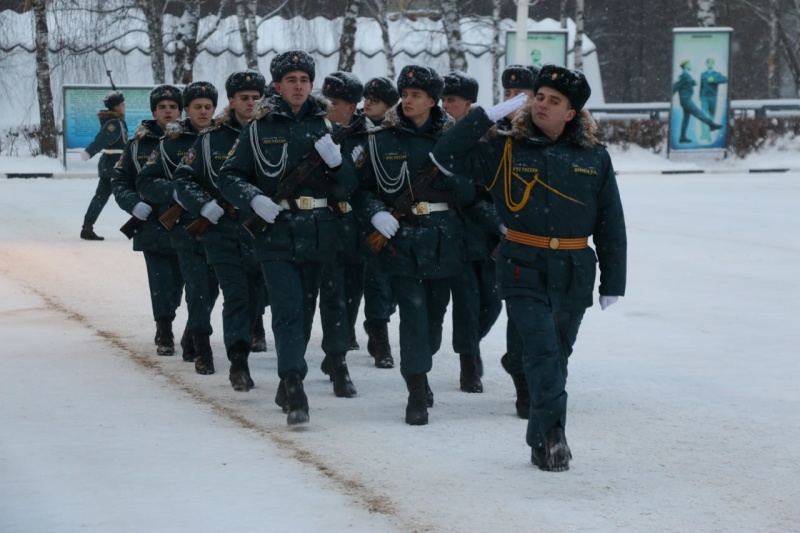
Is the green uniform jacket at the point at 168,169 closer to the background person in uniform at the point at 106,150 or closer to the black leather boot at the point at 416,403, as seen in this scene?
the black leather boot at the point at 416,403

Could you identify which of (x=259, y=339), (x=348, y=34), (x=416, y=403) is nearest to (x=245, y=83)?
(x=259, y=339)

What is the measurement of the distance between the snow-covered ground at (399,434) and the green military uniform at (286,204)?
0.56 metres

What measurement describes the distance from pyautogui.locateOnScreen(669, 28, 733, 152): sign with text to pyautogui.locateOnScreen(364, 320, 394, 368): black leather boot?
66.4 feet

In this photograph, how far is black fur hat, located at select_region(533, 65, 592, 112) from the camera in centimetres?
617

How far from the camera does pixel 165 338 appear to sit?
9.56m

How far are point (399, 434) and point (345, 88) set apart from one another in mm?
2878

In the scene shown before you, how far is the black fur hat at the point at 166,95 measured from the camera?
975 cm

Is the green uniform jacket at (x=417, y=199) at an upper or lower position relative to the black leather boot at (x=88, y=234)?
upper

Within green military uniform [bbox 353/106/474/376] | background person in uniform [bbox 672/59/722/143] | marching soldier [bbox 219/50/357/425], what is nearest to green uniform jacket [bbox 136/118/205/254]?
marching soldier [bbox 219/50/357/425]

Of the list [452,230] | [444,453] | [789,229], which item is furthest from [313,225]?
[789,229]

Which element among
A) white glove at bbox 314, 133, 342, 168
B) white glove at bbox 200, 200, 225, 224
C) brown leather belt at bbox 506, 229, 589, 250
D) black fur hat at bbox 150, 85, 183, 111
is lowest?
white glove at bbox 200, 200, 225, 224

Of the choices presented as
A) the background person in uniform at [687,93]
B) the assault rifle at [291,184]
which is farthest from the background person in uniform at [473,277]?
the background person in uniform at [687,93]

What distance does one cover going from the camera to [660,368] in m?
8.98

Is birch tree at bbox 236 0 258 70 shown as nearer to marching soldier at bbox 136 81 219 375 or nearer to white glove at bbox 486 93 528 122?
marching soldier at bbox 136 81 219 375
